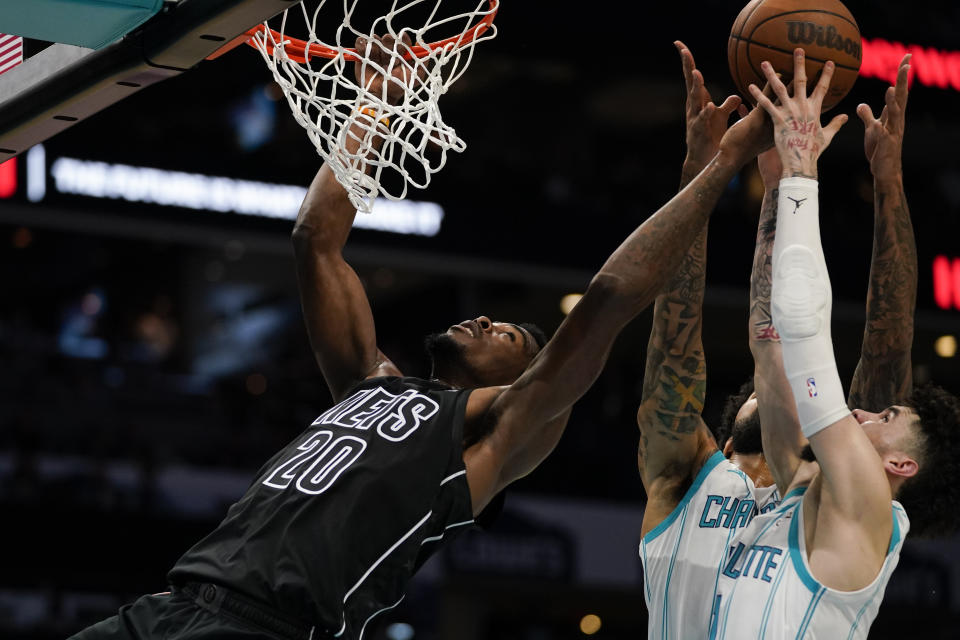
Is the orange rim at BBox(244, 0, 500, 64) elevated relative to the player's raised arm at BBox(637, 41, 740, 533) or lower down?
elevated

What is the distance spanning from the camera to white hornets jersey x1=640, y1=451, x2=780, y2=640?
3.27 metres

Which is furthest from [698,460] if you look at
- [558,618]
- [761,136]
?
[558,618]

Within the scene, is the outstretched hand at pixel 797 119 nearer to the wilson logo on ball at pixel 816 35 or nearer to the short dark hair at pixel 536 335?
the wilson logo on ball at pixel 816 35

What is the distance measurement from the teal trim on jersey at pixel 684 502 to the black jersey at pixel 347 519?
1.90 feet

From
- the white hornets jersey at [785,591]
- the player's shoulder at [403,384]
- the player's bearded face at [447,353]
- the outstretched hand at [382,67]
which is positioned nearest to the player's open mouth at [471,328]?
the player's bearded face at [447,353]

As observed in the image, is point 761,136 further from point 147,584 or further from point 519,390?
point 147,584

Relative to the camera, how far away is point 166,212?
7754 millimetres

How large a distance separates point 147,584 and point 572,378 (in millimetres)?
7504

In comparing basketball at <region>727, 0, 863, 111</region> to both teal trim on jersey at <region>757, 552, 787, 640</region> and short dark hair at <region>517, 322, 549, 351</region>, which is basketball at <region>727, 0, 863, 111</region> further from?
teal trim on jersey at <region>757, 552, 787, 640</region>

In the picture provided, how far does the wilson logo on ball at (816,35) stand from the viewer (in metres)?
3.22

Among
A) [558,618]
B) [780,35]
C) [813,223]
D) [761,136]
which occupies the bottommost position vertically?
[558,618]

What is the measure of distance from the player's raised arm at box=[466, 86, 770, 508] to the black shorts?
1.82 ft

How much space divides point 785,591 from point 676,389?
2.27 ft

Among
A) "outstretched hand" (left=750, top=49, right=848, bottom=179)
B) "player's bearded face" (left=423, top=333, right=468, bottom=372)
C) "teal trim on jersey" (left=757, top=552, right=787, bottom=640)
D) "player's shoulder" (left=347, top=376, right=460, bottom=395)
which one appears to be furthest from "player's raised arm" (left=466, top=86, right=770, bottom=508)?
"teal trim on jersey" (left=757, top=552, right=787, bottom=640)
